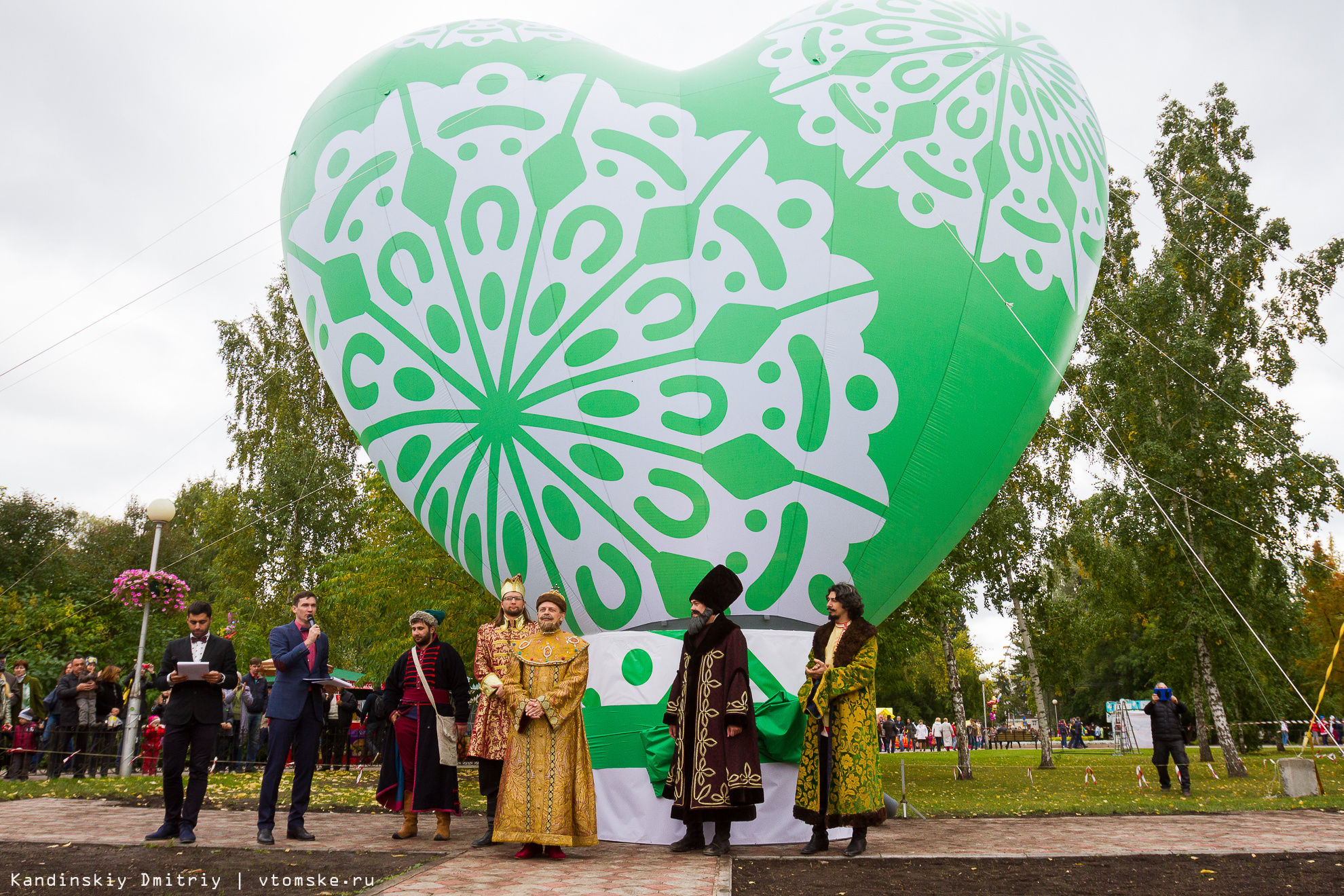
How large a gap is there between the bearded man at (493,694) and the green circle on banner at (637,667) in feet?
2.39

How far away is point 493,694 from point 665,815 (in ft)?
4.65

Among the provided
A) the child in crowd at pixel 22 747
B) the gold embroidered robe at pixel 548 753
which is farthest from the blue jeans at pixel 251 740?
the gold embroidered robe at pixel 548 753

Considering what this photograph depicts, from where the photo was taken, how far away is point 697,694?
19.8 ft

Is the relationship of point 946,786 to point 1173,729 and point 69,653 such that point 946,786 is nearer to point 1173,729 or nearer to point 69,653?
point 1173,729

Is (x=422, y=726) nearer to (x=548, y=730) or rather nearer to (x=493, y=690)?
(x=493, y=690)

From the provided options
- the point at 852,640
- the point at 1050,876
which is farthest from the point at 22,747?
the point at 1050,876

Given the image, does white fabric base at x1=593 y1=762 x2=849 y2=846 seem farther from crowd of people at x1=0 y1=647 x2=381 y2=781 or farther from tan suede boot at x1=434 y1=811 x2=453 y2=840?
crowd of people at x1=0 y1=647 x2=381 y2=781

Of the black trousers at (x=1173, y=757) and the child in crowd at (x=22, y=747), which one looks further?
the child in crowd at (x=22, y=747)

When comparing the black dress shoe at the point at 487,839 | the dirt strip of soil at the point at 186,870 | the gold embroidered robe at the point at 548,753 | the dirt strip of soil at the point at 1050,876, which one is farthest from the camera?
the black dress shoe at the point at 487,839

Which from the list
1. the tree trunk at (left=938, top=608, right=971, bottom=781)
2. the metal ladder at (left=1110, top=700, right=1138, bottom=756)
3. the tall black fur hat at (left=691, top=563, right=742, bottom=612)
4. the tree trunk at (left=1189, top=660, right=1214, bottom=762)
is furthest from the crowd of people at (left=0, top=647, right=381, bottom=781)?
the metal ladder at (left=1110, top=700, right=1138, bottom=756)

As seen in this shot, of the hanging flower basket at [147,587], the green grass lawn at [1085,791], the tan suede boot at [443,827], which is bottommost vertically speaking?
the green grass lawn at [1085,791]

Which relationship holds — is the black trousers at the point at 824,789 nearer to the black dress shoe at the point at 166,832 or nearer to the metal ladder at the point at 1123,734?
the black dress shoe at the point at 166,832

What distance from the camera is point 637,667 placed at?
6531 millimetres

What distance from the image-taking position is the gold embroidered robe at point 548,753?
5.58 metres
